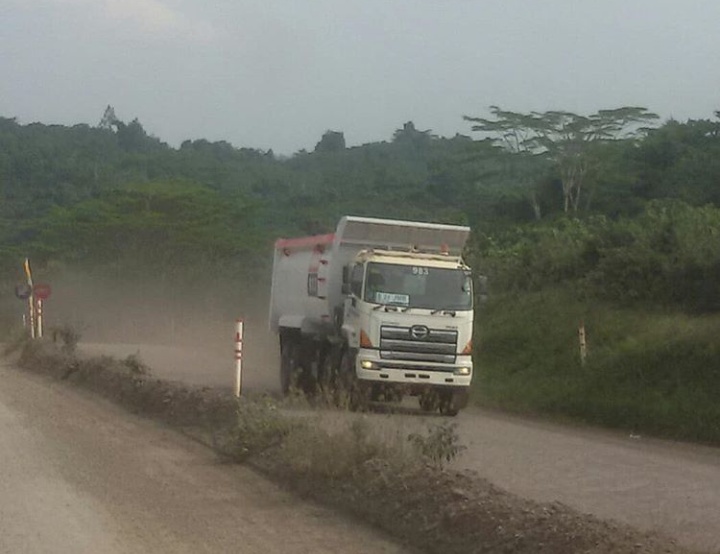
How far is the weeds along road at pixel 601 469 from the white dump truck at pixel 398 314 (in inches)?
31.6

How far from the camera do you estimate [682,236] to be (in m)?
26.9

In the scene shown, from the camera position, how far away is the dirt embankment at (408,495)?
28.4 feet

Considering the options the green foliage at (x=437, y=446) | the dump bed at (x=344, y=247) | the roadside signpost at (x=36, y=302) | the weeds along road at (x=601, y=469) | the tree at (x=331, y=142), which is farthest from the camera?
the tree at (x=331, y=142)

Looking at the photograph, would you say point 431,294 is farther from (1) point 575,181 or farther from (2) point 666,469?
(1) point 575,181

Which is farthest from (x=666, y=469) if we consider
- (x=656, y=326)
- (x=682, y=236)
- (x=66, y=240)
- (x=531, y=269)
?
(x=66, y=240)

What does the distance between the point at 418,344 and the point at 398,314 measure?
62 centimetres

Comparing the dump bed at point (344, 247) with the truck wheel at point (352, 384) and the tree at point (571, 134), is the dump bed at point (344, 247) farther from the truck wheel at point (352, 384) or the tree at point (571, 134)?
the tree at point (571, 134)

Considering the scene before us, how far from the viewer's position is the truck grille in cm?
2062

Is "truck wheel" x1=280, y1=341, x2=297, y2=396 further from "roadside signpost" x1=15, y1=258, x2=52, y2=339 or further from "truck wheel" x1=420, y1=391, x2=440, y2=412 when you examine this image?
"roadside signpost" x1=15, y1=258, x2=52, y2=339

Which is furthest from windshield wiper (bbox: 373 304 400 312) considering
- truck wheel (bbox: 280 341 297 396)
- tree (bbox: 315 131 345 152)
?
tree (bbox: 315 131 345 152)

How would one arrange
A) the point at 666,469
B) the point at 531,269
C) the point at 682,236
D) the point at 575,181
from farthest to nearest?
the point at 575,181
the point at 531,269
the point at 682,236
the point at 666,469

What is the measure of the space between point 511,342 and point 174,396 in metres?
A: 11.8

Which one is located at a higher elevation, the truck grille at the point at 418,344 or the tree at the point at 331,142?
the tree at the point at 331,142

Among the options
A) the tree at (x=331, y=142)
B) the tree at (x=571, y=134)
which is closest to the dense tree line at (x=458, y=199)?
the tree at (x=571, y=134)
